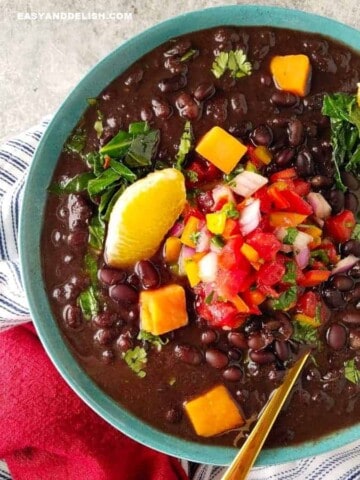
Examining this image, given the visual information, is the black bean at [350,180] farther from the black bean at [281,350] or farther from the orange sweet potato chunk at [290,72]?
the black bean at [281,350]

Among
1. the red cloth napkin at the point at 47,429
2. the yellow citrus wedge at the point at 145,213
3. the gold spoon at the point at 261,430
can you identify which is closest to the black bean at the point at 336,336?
the gold spoon at the point at 261,430

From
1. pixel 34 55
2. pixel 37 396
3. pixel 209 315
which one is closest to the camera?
pixel 209 315

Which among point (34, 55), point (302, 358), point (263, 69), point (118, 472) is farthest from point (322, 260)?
point (34, 55)

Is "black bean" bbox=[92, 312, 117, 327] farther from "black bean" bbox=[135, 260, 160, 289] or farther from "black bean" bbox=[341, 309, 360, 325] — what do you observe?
"black bean" bbox=[341, 309, 360, 325]

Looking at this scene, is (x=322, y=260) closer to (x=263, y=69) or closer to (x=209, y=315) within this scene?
(x=209, y=315)

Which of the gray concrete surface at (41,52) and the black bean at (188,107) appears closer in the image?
the black bean at (188,107)

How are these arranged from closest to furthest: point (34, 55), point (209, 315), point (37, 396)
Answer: point (209, 315), point (37, 396), point (34, 55)

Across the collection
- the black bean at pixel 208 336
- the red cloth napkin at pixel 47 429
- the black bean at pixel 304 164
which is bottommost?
the red cloth napkin at pixel 47 429
